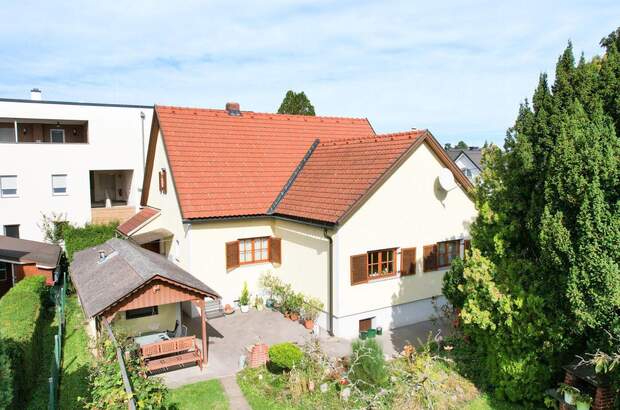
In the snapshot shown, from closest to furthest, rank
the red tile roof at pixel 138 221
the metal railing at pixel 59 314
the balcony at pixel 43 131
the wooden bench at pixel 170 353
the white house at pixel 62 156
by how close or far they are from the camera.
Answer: the wooden bench at pixel 170 353, the metal railing at pixel 59 314, the red tile roof at pixel 138 221, the white house at pixel 62 156, the balcony at pixel 43 131

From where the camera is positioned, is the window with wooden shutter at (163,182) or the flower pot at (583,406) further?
the window with wooden shutter at (163,182)

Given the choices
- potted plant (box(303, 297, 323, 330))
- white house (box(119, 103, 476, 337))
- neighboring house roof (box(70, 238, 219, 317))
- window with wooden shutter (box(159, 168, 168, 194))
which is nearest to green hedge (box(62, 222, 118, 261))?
white house (box(119, 103, 476, 337))

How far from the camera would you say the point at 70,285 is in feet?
79.0

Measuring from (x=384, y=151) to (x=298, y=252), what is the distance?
5610 millimetres

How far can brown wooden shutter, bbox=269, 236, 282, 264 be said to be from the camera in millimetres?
20203

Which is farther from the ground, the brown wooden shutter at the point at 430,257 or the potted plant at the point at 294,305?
the brown wooden shutter at the point at 430,257

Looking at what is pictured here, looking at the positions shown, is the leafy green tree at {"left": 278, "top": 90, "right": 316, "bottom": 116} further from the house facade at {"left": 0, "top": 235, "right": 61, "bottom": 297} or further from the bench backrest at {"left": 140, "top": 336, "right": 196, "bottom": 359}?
the bench backrest at {"left": 140, "top": 336, "right": 196, "bottom": 359}

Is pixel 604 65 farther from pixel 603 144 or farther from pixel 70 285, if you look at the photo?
pixel 70 285

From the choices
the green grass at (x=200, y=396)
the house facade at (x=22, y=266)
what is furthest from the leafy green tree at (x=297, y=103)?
the green grass at (x=200, y=396)

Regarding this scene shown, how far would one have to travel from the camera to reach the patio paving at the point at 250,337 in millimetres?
13844

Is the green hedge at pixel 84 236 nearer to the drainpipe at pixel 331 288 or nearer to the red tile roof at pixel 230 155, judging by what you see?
the red tile roof at pixel 230 155

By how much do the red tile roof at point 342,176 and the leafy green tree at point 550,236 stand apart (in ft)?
17.2

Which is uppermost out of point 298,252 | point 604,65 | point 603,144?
point 604,65

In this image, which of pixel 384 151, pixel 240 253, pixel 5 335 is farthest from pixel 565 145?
pixel 5 335
